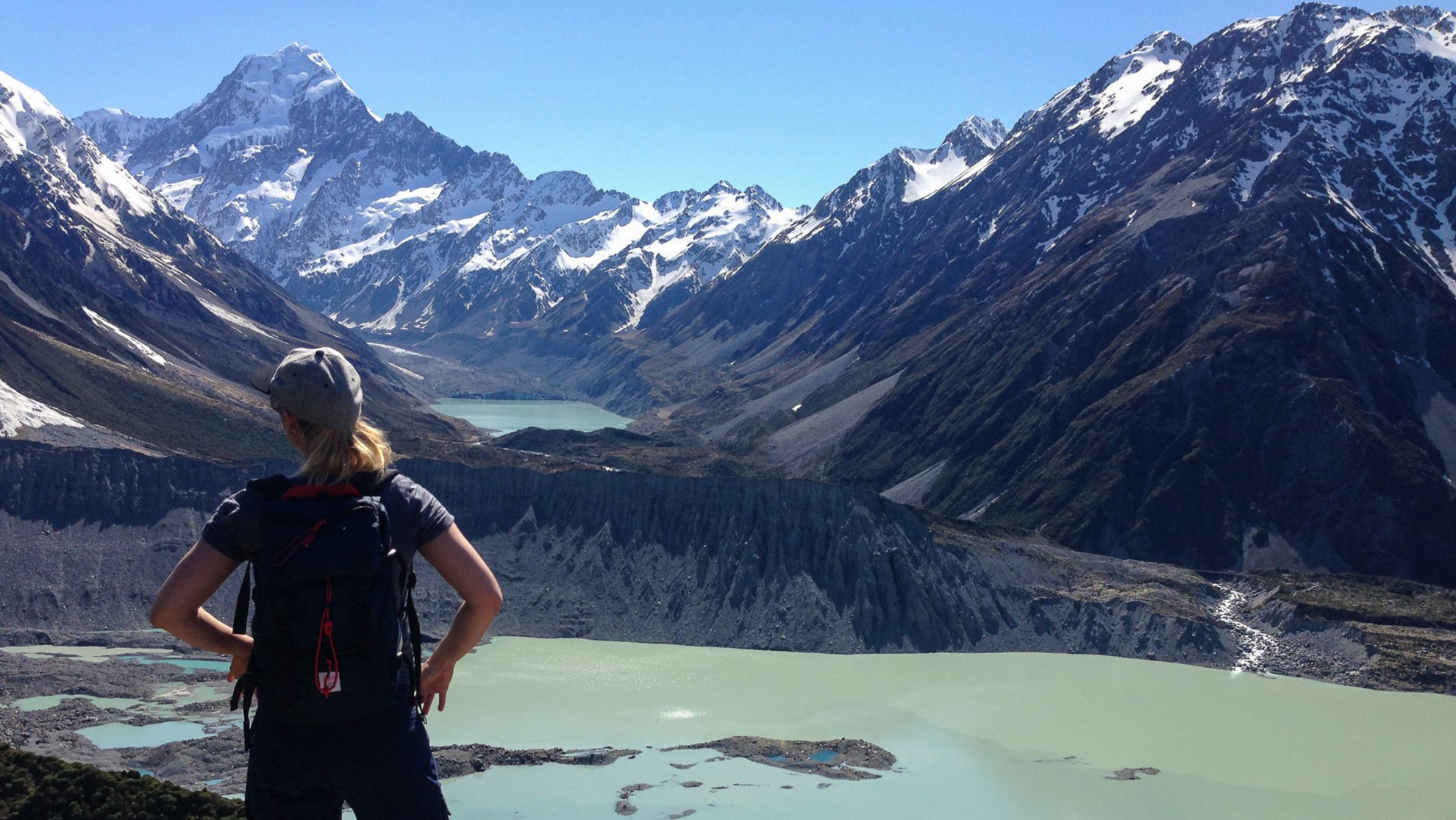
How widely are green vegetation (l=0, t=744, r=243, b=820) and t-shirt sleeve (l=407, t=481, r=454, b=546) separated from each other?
71.2 feet

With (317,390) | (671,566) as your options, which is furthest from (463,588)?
(671,566)

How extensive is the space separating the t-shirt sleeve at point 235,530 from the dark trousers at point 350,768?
0.78m

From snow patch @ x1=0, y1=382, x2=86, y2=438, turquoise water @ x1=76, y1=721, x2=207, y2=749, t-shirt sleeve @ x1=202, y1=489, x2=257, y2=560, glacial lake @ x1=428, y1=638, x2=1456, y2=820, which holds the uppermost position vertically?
snow patch @ x1=0, y1=382, x2=86, y2=438

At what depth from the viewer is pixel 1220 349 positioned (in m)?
112

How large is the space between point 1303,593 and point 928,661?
2600cm

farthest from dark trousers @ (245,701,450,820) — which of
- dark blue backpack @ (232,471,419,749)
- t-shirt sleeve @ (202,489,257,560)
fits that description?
t-shirt sleeve @ (202,489,257,560)

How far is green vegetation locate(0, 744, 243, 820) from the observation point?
1008 inches

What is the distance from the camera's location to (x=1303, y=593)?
7644cm

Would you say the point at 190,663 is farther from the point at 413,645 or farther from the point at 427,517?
the point at 427,517

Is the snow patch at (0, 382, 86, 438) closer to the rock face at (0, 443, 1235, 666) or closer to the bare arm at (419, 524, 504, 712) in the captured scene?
the rock face at (0, 443, 1235, 666)

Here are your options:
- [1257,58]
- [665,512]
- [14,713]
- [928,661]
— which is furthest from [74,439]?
[1257,58]

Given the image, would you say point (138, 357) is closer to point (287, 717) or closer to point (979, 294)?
point (979, 294)

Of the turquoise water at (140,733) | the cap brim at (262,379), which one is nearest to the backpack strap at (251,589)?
the cap brim at (262,379)

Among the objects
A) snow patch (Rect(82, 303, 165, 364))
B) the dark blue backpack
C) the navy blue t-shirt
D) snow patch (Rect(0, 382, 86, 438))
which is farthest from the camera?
snow patch (Rect(82, 303, 165, 364))
